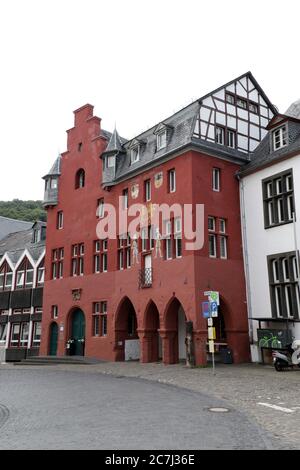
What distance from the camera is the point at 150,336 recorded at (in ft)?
83.8

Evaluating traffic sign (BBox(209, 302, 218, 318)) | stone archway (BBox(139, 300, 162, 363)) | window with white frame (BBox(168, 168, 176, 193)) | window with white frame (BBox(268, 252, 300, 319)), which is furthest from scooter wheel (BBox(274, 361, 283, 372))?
window with white frame (BBox(168, 168, 176, 193))

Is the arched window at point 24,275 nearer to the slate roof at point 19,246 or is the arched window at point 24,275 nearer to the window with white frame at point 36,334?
the slate roof at point 19,246

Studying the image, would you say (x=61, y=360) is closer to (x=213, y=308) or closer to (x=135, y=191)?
(x=135, y=191)

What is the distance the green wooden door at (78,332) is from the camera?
101ft

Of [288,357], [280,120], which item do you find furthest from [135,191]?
[288,357]

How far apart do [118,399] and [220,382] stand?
187 inches

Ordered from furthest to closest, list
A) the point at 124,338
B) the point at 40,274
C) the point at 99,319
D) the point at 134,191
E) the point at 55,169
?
the point at 40,274, the point at 55,169, the point at 99,319, the point at 134,191, the point at 124,338

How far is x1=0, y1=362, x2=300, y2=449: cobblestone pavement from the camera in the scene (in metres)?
9.25

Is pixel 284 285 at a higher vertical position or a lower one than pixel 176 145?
lower

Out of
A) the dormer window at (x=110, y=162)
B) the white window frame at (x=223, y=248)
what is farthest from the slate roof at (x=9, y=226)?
the white window frame at (x=223, y=248)

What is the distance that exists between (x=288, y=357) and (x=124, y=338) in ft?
35.3

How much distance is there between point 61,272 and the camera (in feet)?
110
